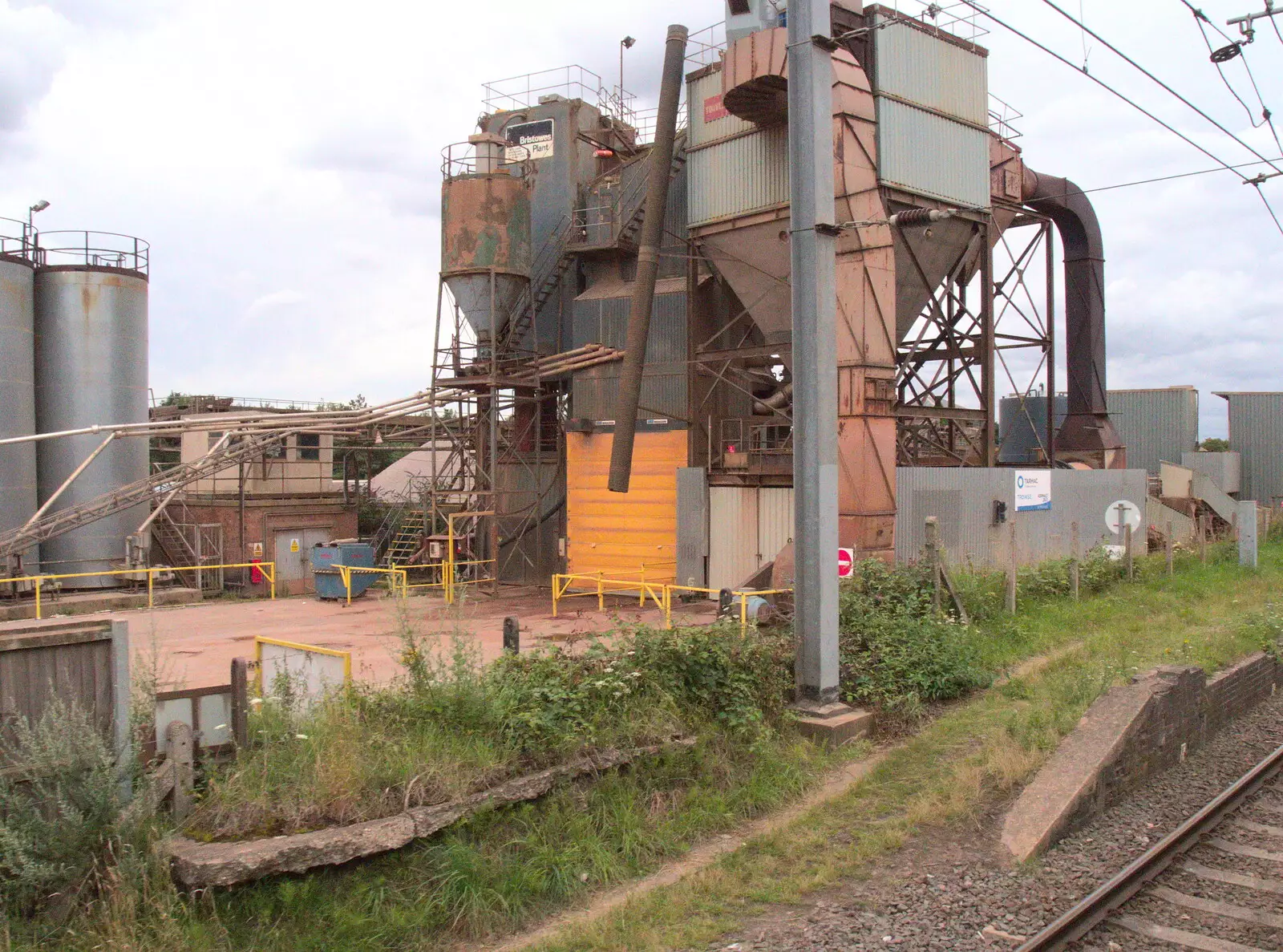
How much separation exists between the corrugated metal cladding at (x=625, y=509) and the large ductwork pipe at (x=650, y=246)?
2.41 m

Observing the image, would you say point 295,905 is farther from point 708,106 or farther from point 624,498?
point 708,106

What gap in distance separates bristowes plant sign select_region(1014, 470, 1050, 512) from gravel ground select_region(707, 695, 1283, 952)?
13283 millimetres

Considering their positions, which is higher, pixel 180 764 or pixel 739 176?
pixel 739 176

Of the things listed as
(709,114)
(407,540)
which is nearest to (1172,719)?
(709,114)

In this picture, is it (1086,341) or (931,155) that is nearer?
(931,155)

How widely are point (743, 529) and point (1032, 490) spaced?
6.67 meters

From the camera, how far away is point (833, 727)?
10.3 meters

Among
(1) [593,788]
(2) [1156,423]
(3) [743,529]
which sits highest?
(2) [1156,423]

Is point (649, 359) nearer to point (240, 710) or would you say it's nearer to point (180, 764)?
point (240, 710)

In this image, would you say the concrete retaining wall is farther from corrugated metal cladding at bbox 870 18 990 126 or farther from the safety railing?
the safety railing

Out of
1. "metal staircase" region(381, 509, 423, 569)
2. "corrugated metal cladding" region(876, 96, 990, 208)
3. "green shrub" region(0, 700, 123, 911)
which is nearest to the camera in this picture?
"green shrub" region(0, 700, 123, 911)

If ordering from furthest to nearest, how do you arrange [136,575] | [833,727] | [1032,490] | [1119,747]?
1. [136,575]
2. [1032,490]
3. [833,727]
4. [1119,747]

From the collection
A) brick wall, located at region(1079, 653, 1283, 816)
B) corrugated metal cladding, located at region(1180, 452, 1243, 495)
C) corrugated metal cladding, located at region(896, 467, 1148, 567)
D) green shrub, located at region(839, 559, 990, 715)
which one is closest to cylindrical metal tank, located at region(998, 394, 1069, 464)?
corrugated metal cladding, located at region(1180, 452, 1243, 495)

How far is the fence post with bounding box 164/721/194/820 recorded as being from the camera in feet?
22.2
